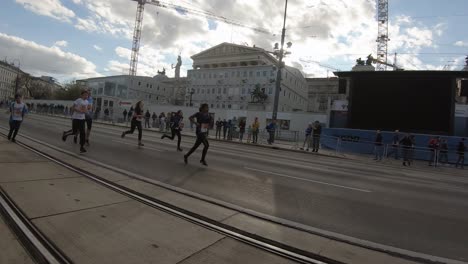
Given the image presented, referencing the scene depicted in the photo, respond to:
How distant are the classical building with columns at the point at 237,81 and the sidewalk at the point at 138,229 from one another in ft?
221

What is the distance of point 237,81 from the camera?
85.3 metres

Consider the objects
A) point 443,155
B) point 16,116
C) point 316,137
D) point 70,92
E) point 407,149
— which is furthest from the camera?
point 70,92

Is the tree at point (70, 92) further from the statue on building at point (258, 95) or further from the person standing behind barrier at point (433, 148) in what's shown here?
the person standing behind barrier at point (433, 148)

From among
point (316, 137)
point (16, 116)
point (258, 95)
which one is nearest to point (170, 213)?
point (16, 116)

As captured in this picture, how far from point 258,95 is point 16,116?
66.7 m

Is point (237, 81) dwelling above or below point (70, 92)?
above

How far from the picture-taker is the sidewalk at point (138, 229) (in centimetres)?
344

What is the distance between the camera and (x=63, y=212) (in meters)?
4.38

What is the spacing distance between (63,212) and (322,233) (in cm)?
355

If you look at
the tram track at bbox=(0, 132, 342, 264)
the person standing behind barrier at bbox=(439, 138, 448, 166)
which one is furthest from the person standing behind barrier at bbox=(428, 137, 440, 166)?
the tram track at bbox=(0, 132, 342, 264)

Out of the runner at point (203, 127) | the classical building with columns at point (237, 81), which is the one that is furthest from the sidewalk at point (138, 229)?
the classical building with columns at point (237, 81)

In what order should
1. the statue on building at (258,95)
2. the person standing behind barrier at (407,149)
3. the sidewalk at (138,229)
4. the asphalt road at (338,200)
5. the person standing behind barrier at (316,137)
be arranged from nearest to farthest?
the sidewalk at (138,229) < the asphalt road at (338,200) < the person standing behind barrier at (407,149) < the person standing behind barrier at (316,137) < the statue on building at (258,95)

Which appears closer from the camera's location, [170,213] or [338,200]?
[170,213]

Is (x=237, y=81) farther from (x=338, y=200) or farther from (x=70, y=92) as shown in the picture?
(x=338, y=200)
